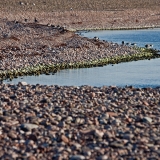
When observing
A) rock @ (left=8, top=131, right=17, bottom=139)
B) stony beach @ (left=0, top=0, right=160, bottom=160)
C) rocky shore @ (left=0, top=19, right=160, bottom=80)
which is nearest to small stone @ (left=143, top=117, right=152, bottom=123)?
stony beach @ (left=0, top=0, right=160, bottom=160)

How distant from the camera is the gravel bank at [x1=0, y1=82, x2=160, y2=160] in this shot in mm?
12055

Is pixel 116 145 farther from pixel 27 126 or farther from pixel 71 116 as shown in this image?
pixel 71 116

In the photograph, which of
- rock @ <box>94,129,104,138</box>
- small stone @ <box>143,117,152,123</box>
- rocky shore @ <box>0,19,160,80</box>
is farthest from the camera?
rocky shore @ <box>0,19,160,80</box>

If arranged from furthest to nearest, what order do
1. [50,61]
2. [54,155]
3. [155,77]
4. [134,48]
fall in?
[134,48]
[50,61]
[155,77]
[54,155]

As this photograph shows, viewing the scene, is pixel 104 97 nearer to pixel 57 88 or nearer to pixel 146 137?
pixel 57 88

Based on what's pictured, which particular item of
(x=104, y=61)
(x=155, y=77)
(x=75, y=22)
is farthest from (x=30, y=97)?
(x=75, y=22)

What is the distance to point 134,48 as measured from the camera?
40.1m

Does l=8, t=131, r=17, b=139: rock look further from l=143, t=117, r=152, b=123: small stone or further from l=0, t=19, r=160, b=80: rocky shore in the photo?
l=0, t=19, r=160, b=80: rocky shore

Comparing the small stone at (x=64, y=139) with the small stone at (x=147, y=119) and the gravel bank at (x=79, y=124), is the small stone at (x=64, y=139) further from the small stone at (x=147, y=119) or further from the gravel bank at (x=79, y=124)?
the small stone at (x=147, y=119)

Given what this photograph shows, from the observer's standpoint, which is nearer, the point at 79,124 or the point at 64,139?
the point at 64,139

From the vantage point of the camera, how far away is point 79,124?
559 inches

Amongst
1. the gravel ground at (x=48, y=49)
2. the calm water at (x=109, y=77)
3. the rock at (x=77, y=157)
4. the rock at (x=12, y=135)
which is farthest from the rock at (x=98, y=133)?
→ the gravel ground at (x=48, y=49)

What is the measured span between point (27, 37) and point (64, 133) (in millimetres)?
28265

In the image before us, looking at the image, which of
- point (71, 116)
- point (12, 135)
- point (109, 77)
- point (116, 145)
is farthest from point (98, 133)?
point (109, 77)
